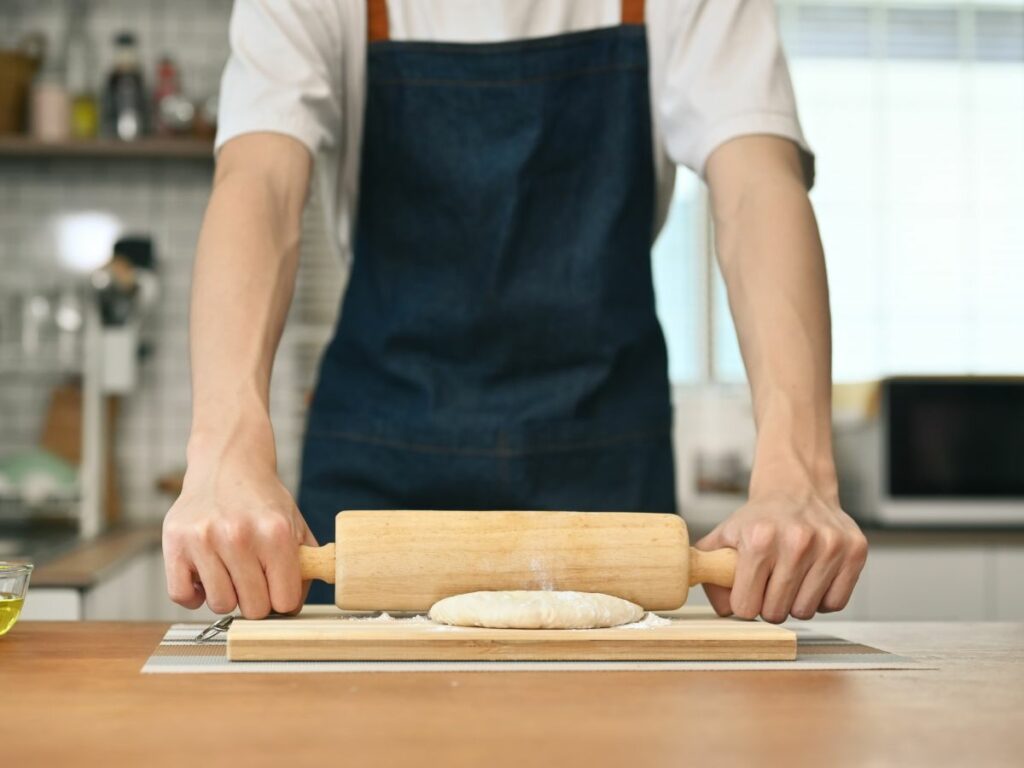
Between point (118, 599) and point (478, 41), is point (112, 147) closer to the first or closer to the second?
point (118, 599)

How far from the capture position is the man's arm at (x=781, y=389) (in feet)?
2.63

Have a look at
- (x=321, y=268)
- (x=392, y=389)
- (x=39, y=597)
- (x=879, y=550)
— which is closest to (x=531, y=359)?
(x=392, y=389)

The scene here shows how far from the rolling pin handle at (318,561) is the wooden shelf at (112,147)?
6.30 ft

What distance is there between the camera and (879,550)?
2377mm

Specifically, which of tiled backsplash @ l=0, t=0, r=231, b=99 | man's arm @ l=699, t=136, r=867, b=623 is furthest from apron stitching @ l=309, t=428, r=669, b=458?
tiled backsplash @ l=0, t=0, r=231, b=99

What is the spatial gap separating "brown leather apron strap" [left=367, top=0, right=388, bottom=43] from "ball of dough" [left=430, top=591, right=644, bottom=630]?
0.65 meters

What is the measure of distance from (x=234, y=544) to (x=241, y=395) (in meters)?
0.15

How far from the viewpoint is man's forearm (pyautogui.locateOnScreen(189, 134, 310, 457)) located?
855mm

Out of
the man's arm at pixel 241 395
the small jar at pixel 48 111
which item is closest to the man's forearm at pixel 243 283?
the man's arm at pixel 241 395

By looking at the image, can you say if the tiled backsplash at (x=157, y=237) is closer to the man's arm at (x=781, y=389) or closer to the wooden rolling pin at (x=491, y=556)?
the man's arm at (x=781, y=389)

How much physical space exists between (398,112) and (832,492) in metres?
0.60

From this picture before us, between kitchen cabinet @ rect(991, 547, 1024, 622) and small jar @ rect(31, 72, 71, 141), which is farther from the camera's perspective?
small jar @ rect(31, 72, 71, 141)

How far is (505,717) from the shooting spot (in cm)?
56

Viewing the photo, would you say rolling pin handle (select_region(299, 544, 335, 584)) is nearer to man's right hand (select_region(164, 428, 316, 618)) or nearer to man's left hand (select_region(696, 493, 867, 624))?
man's right hand (select_region(164, 428, 316, 618))
